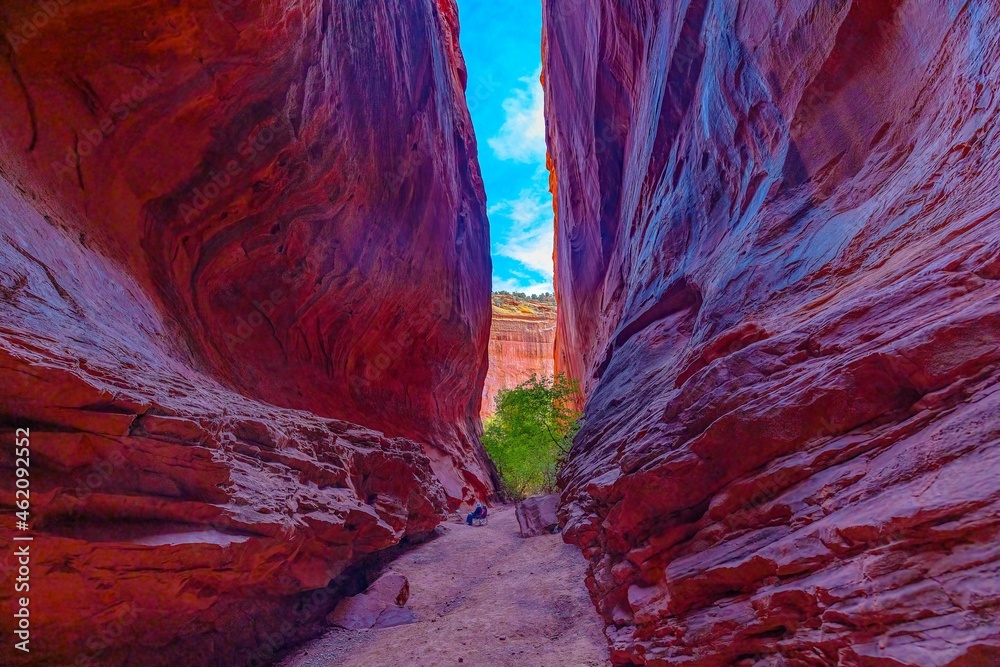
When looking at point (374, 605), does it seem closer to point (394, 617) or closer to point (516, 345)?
point (394, 617)

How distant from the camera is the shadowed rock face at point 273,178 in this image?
812 centimetres

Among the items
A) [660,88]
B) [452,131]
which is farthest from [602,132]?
[452,131]

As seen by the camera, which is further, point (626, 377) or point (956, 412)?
point (626, 377)

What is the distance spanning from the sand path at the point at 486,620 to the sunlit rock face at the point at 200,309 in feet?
3.58

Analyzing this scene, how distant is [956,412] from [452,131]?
85.9 ft

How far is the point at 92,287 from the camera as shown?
22.9 feet

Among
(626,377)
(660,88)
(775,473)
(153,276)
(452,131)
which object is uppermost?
(452,131)

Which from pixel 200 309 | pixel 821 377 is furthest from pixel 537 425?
pixel 821 377

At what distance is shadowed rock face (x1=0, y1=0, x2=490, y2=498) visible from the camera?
8.12m

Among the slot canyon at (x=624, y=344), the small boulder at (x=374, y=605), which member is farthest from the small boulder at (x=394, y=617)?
the slot canyon at (x=624, y=344)

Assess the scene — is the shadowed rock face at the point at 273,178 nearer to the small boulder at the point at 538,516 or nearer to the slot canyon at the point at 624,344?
the slot canyon at the point at 624,344

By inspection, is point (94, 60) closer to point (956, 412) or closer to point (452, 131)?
point (956, 412)

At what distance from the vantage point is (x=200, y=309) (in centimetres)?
1208

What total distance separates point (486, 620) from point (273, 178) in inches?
475
